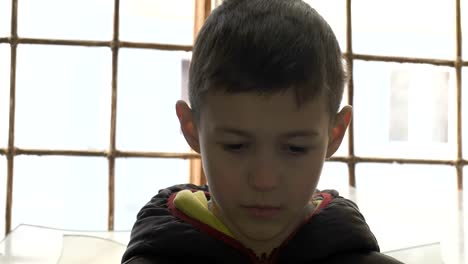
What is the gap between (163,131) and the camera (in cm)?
178

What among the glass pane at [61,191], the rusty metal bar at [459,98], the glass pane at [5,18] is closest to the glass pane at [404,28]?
the rusty metal bar at [459,98]

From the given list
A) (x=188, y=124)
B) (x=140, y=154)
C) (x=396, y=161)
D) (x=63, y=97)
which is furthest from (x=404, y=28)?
(x=188, y=124)

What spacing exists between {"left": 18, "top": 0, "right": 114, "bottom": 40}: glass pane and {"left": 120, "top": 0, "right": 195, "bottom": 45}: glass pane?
0.28ft

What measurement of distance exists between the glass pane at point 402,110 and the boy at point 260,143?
90 centimetres

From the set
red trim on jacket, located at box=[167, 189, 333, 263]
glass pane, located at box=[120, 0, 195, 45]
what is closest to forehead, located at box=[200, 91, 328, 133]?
red trim on jacket, located at box=[167, 189, 333, 263]

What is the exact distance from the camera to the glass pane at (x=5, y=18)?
1578 millimetres

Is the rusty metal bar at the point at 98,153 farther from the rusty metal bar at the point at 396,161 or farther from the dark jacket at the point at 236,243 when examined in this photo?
the dark jacket at the point at 236,243

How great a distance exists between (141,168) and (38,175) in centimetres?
25

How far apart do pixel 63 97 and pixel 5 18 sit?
0.79ft

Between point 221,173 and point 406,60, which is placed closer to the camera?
point 221,173

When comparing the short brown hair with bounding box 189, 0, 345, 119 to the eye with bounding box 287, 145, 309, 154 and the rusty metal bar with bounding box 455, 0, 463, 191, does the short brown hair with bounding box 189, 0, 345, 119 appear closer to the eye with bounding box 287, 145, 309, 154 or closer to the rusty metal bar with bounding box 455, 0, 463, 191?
the eye with bounding box 287, 145, 309, 154

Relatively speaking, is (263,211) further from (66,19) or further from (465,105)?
(465,105)

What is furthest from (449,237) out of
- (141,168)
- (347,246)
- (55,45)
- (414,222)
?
(55,45)

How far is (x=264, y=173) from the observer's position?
2.36 feet
